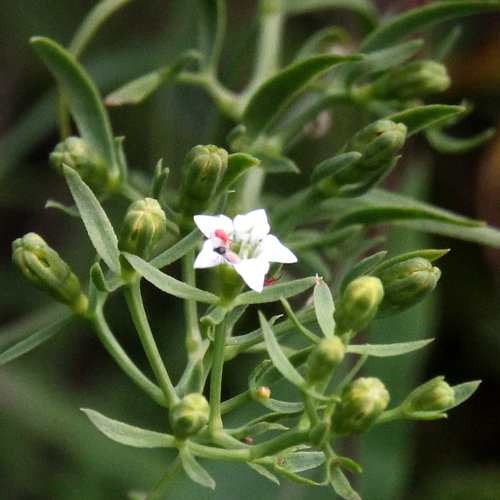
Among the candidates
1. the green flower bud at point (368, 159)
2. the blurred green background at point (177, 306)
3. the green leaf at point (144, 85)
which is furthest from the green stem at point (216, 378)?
the blurred green background at point (177, 306)

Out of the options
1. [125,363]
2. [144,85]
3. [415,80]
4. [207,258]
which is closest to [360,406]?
[207,258]

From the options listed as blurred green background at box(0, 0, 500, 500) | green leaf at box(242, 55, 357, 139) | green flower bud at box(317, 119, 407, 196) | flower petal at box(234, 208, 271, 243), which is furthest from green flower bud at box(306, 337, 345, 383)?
blurred green background at box(0, 0, 500, 500)

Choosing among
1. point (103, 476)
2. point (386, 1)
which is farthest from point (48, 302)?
point (386, 1)

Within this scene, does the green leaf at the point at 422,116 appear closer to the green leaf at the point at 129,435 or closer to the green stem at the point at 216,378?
the green stem at the point at 216,378

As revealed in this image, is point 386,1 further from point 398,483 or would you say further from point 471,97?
point 398,483

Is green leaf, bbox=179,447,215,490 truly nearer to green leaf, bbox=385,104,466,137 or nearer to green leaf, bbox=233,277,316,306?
green leaf, bbox=233,277,316,306

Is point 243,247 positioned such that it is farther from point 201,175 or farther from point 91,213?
point 91,213
